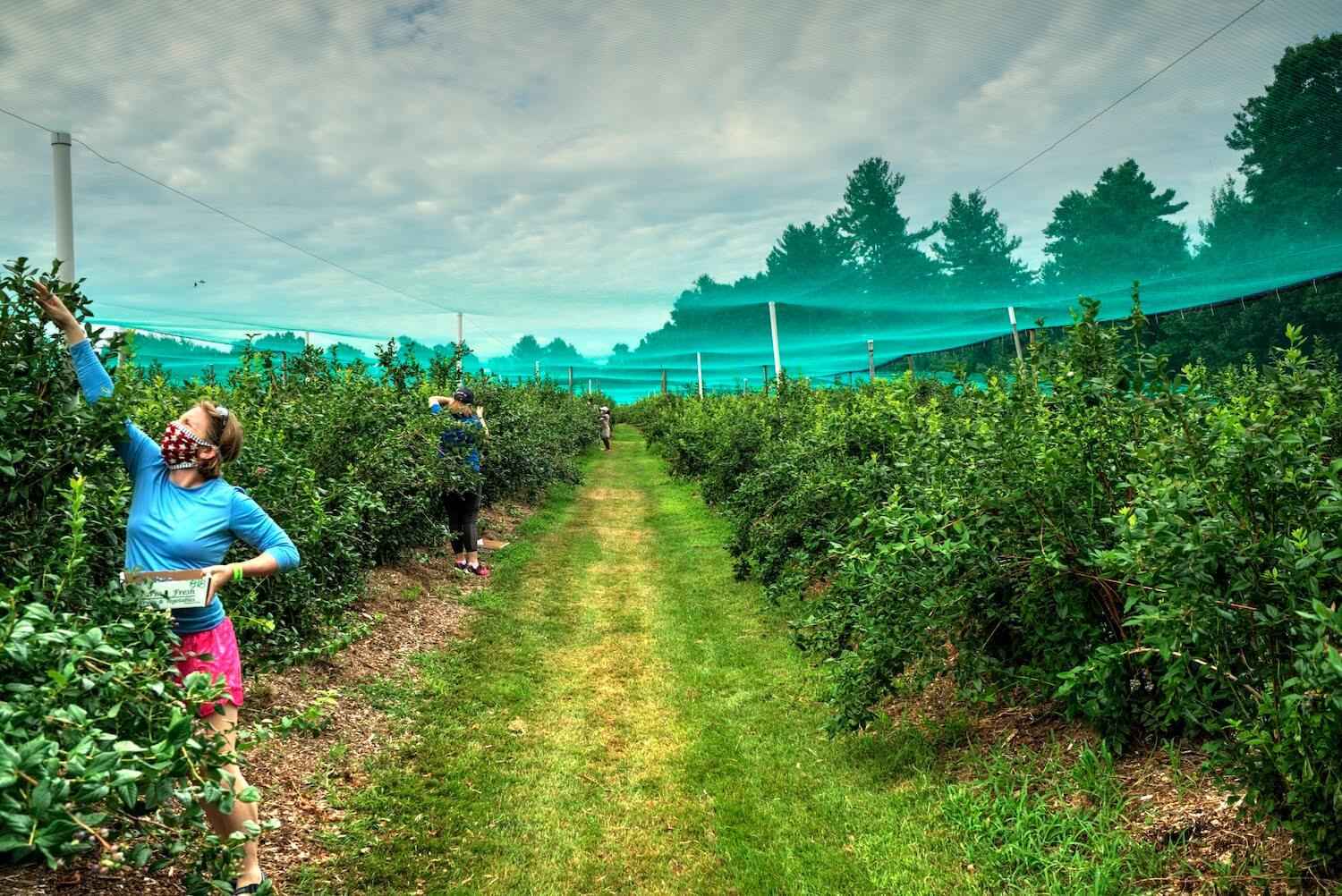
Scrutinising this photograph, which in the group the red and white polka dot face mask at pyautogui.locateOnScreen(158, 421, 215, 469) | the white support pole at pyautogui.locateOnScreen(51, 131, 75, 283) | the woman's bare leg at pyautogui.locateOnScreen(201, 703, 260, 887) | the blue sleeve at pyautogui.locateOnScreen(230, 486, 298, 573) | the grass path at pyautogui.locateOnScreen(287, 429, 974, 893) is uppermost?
the white support pole at pyautogui.locateOnScreen(51, 131, 75, 283)

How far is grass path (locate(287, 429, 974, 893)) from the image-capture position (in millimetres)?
3273

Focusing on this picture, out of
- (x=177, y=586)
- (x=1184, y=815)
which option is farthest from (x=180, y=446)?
(x=1184, y=815)

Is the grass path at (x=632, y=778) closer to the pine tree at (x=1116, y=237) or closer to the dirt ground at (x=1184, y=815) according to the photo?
the dirt ground at (x=1184, y=815)

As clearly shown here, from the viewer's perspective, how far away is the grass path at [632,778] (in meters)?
3.27

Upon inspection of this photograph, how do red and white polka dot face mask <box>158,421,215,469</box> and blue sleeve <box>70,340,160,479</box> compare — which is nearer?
blue sleeve <box>70,340,160,479</box>

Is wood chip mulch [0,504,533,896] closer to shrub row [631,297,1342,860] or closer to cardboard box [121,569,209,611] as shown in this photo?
cardboard box [121,569,209,611]

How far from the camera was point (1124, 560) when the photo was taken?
8.43 feet

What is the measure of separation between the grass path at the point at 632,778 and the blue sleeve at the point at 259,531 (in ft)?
4.33

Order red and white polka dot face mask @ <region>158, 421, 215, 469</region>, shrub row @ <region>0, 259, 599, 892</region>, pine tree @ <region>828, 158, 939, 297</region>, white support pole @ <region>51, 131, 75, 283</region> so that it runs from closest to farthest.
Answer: shrub row @ <region>0, 259, 599, 892</region>, red and white polka dot face mask @ <region>158, 421, 215, 469</region>, white support pole @ <region>51, 131, 75, 283</region>, pine tree @ <region>828, 158, 939, 297</region>

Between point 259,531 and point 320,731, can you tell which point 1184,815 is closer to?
point 259,531

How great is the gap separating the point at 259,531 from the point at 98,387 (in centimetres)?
73

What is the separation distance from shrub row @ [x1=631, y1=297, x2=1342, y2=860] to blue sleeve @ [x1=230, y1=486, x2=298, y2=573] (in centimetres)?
237

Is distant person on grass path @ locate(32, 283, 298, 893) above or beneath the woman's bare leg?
above

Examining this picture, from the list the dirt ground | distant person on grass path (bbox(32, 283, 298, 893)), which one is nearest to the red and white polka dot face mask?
distant person on grass path (bbox(32, 283, 298, 893))
